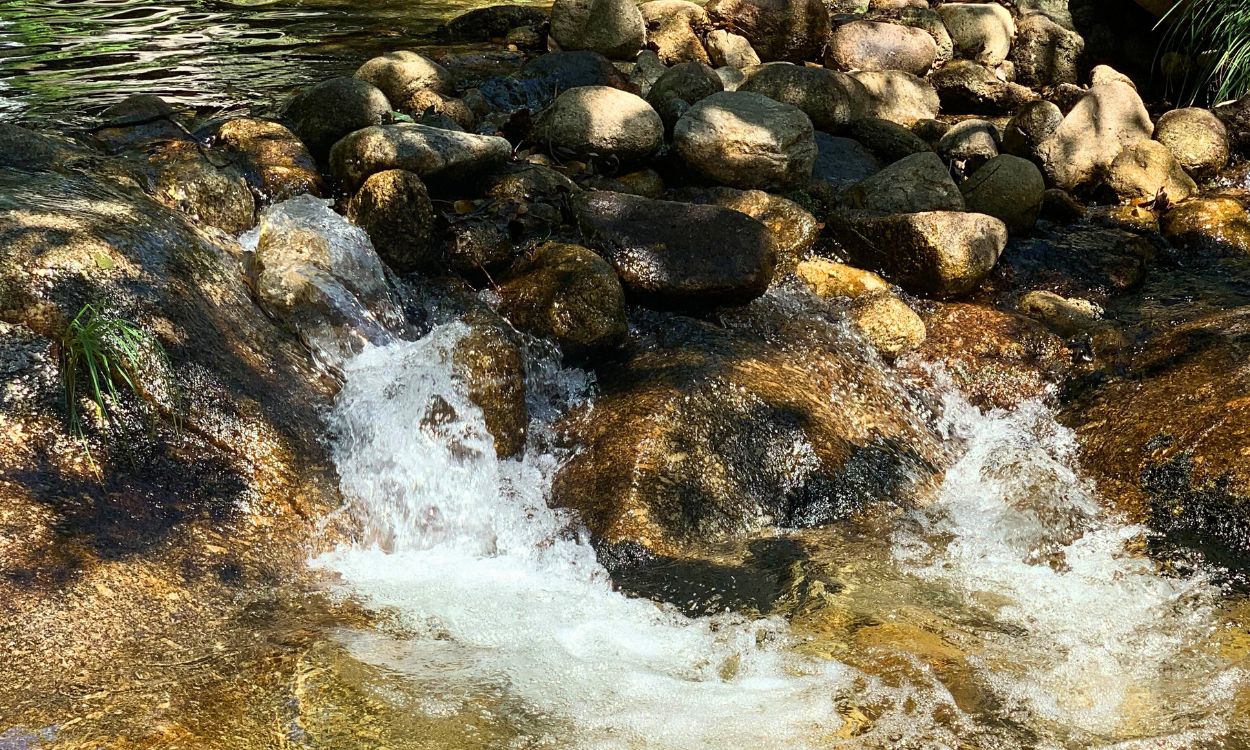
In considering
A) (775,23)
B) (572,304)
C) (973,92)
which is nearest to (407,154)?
(572,304)

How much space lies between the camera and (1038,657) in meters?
3.56

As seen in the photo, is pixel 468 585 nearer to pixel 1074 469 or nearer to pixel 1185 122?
pixel 1074 469

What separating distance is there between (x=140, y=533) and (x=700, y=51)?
23.2 feet

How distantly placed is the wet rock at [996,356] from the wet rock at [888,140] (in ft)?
7.59

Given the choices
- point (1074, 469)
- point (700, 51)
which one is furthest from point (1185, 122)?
point (1074, 469)

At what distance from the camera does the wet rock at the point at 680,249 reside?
5.71 metres

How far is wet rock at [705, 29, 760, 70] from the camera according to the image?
30.6 ft

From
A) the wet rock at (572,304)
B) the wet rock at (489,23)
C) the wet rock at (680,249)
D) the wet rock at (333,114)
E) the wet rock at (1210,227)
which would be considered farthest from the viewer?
the wet rock at (489,23)

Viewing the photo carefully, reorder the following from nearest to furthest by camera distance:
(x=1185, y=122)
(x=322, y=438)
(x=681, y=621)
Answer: (x=681, y=621), (x=322, y=438), (x=1185, y=122)

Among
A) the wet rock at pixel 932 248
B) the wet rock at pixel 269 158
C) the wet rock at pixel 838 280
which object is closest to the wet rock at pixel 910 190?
the wet rock at pixel 932 248

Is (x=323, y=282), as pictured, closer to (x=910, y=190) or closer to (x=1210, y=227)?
(x=910, y=190)

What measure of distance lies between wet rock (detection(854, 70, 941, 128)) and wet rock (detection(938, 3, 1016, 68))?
157cm

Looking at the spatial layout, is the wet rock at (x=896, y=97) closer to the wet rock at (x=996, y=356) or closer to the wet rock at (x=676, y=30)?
the wet rock at (x=676, y=30)

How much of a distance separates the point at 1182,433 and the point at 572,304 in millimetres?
2973
